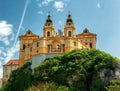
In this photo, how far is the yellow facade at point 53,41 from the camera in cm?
9919

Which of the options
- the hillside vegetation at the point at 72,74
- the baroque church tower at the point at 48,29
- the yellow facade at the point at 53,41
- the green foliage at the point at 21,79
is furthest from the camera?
the baroque church tower at the point at 48,29

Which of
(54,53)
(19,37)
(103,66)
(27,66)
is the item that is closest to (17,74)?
(27,66)

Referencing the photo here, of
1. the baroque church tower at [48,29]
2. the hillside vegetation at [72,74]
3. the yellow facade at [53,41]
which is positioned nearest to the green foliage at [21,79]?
the hillside vegetation at [72,74]

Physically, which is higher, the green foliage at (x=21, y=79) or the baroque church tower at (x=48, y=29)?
the baroque church tower at (x=48, y=29)

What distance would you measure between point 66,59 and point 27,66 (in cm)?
1210

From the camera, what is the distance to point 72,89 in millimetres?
84438

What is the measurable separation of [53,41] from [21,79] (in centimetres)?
1359

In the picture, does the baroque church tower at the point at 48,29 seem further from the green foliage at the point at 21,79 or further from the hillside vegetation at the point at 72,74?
the hillside vegetation at the point at 72,74

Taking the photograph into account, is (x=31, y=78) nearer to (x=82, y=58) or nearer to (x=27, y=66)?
(x=27, y=66)

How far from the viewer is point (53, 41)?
9956 cm

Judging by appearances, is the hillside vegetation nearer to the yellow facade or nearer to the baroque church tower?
the yellow facade

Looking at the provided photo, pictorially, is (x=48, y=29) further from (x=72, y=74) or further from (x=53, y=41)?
(x=72, y=74)

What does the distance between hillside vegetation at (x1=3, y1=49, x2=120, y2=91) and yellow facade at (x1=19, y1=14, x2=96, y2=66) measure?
503 centimetres

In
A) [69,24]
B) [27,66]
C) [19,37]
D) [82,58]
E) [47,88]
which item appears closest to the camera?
[47,88]
